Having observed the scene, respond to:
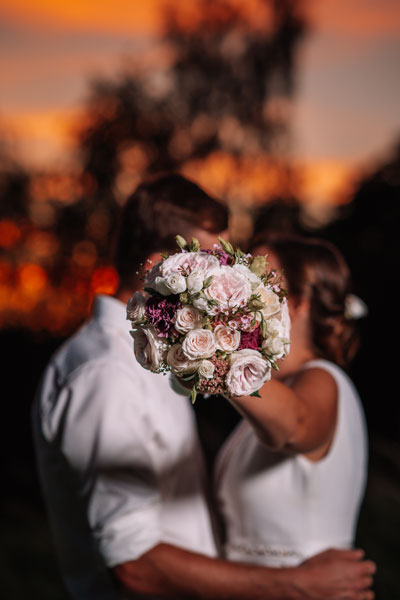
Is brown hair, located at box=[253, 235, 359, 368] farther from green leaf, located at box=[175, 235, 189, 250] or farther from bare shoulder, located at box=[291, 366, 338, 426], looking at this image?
green leaf, located at box=[175, 235, 189, 250]

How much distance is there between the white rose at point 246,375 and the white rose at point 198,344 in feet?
0.22

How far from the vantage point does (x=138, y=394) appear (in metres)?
2.23

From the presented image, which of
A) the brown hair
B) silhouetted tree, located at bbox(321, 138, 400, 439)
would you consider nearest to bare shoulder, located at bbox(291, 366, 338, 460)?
the brown hair

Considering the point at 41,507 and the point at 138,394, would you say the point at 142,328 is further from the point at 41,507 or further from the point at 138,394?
the point at 41,507

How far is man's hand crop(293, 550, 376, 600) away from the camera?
231cm

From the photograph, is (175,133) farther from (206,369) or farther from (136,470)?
(206,369)

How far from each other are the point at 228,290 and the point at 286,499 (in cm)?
142

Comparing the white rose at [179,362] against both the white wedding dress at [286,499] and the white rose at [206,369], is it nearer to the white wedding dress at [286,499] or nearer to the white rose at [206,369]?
the white rose at [206,369]

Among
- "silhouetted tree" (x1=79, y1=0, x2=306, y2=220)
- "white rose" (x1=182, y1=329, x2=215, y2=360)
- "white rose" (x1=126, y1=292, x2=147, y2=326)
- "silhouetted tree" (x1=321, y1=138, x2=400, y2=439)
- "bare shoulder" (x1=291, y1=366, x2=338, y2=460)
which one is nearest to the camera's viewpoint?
"white rose" (x1=182, y1=329, x2=215, y2=360)

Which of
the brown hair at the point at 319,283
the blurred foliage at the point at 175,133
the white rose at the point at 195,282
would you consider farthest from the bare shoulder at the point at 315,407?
the blurred foliage at the point at 175,133

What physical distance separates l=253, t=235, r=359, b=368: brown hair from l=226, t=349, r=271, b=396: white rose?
133 cm

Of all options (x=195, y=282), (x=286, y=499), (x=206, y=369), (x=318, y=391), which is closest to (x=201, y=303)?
(x=195, y=282)

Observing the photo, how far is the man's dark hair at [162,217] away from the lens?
2396 millimetres

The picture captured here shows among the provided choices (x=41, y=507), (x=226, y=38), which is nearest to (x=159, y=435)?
(x=41, y=507)
